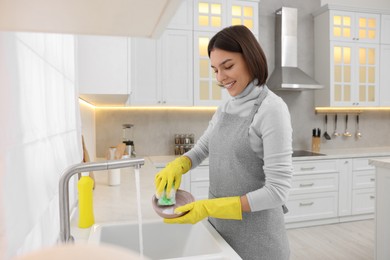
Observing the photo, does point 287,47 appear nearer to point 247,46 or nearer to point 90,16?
point 247,46

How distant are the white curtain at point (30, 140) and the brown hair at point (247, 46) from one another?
0.63 meters

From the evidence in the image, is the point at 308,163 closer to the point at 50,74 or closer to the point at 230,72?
the point at 230,72

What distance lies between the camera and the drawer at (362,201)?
3.77 meters

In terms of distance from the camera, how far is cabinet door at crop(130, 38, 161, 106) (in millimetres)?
3336

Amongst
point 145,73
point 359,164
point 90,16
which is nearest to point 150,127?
point 145,73

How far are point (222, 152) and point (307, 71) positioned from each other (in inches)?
128

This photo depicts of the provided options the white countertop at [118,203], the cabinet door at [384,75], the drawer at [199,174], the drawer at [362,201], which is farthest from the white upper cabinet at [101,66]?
the cabinet door at [384,75]

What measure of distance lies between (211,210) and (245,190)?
0.20m

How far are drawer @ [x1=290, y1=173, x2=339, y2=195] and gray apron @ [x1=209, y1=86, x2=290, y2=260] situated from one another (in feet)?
7.65

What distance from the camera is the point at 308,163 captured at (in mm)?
3568

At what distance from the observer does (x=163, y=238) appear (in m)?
1.32

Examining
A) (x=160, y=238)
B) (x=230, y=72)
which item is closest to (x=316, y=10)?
(x=230, y=72)

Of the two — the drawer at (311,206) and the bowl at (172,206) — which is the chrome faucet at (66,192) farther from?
the drawer at (311,206)

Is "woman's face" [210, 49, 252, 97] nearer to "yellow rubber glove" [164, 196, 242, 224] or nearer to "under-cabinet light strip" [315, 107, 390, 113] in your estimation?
"yellow rubber glove" [164, 196, 242, 224]
